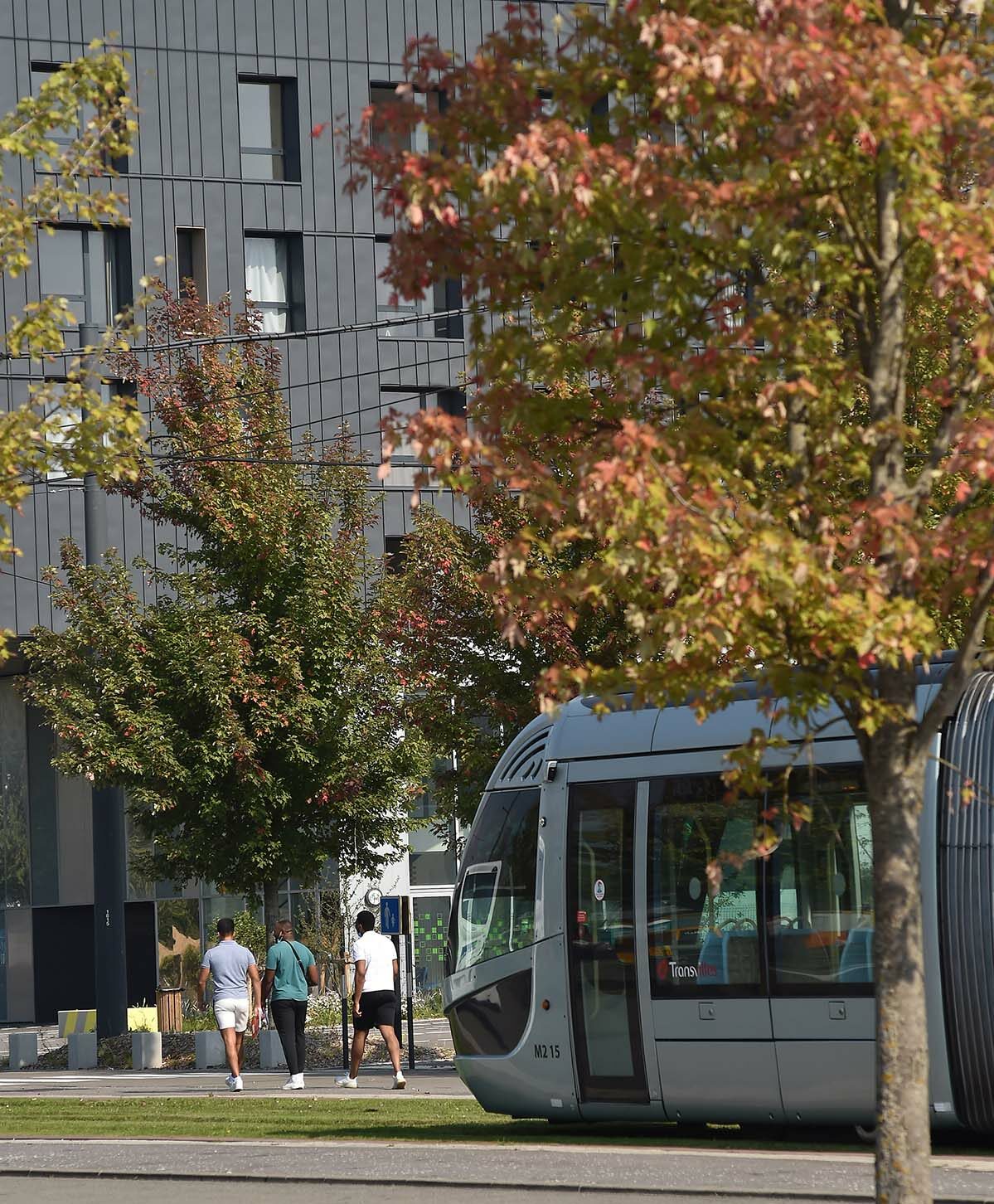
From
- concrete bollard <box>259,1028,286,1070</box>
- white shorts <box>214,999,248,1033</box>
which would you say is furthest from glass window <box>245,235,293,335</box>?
white shorts <box>214,999,248,1033</box>

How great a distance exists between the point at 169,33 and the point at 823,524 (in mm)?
32588

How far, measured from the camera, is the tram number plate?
46.8 ft

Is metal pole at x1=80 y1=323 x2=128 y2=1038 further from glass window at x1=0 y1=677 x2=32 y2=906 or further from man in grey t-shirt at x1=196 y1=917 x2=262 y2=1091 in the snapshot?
glass window at x1=0 y1=677 x2=32 y2=906

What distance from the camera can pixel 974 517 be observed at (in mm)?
7340

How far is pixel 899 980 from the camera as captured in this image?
713 cm

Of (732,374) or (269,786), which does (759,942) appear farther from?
(269,786)

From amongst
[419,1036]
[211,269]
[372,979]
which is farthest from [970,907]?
[211,269]

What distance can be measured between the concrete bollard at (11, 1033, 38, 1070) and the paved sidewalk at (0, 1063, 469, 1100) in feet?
4.64

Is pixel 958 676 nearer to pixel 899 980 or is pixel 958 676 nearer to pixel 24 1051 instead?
pixel 899 980

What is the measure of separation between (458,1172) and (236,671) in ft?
44.5

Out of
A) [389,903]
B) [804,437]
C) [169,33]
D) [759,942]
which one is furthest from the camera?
[169,33]

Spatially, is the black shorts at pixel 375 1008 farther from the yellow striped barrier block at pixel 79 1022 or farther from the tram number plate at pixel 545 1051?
the yellow striped barrier block at pixel 79 1022

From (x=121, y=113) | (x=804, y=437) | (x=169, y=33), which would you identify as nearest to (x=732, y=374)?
(x=804, y=437)

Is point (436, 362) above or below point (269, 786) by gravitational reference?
above
